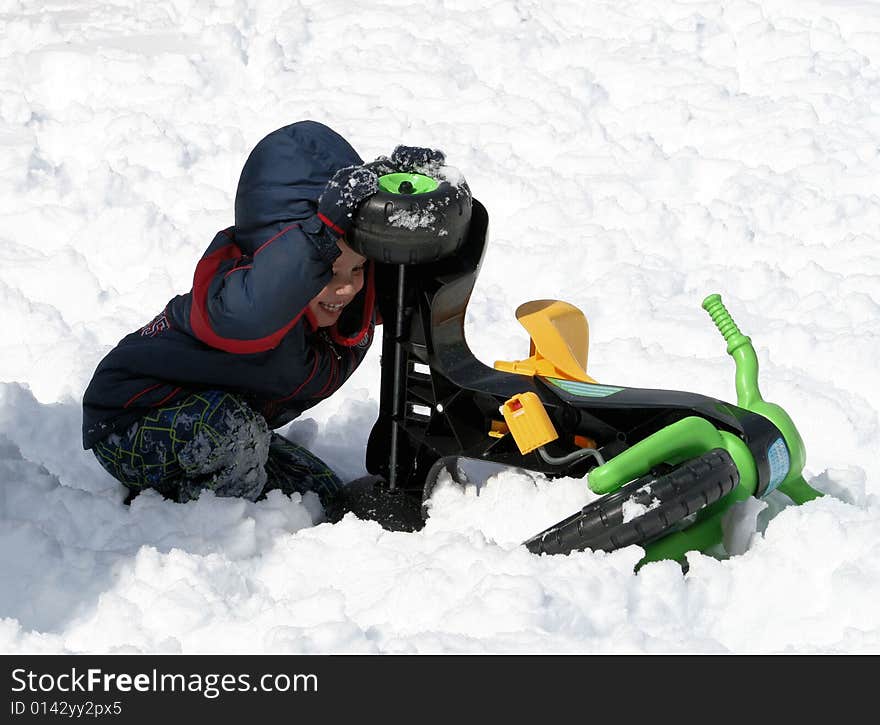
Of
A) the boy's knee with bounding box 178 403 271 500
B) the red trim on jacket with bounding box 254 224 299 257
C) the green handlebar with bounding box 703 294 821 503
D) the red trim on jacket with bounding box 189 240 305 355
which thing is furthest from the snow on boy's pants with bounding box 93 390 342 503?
the green handlebar with bounding box 703 294 821 503

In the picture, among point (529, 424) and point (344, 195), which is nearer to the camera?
point (344, 195)

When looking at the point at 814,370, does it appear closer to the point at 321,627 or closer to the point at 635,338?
the point at 635,338

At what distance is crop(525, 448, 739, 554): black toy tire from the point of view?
2086mm

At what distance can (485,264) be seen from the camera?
3.64m

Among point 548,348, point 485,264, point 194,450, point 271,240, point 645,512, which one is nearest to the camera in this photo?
point 645,512

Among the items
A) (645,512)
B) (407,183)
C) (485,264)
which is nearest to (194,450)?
(407,183)

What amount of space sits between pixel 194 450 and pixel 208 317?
29 cm

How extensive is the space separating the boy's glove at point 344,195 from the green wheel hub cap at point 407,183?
5cm

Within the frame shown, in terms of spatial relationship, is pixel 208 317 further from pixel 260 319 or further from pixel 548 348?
pixel 548 348

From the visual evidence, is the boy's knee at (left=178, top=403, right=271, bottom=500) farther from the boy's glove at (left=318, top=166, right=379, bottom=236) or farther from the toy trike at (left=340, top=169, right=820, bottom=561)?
the boy's glove at (left=318, top=166, right=379, bottom=236)

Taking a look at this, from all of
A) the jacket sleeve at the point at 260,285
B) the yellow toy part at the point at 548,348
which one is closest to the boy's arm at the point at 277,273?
the jacket sleeve at the point at 260,285

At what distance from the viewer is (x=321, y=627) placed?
1.89 m

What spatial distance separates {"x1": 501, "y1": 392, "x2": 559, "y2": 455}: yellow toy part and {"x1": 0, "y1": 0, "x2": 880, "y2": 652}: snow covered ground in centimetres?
12

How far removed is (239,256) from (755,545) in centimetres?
107
